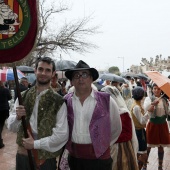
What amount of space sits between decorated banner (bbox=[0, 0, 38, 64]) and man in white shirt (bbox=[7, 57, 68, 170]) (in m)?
0.28

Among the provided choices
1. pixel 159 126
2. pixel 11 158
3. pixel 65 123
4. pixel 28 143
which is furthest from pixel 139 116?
pixel 11 158

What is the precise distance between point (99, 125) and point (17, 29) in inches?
45.4

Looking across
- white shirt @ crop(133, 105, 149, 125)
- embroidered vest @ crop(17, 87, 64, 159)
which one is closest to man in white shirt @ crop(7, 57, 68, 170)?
embroidered vest @ crop(17, 87, 64, 159)

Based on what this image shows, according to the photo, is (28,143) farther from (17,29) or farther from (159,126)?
(159,126)

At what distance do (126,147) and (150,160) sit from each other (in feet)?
7.21

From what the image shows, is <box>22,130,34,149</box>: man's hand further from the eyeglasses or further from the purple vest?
the eyeglasses

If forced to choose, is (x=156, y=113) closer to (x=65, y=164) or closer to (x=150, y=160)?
(x=150, y=160)

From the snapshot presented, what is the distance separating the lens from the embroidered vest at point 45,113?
2383 millimetres

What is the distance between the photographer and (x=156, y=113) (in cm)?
476

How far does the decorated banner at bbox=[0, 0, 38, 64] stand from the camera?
226cm

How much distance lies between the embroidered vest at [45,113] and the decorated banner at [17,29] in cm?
42

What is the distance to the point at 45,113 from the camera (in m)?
2.41

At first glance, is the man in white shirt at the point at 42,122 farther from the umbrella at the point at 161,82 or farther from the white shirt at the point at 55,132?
the umbrella at the point at 161,82

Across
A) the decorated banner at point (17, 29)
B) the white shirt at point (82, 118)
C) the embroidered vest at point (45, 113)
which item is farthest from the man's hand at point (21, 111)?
the white shirt at point (82, 118)
